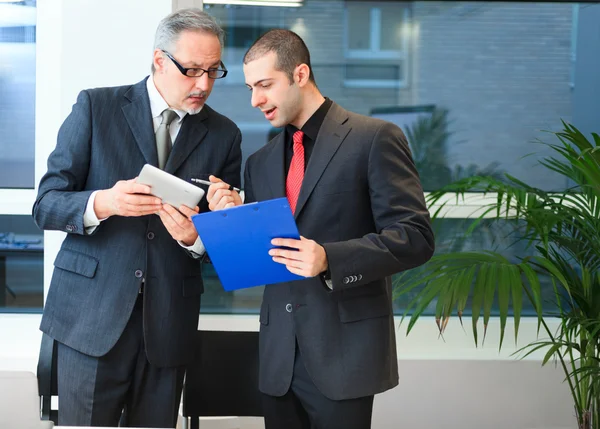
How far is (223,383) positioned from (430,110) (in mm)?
2152

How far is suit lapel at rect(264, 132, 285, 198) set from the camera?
7.89 ft

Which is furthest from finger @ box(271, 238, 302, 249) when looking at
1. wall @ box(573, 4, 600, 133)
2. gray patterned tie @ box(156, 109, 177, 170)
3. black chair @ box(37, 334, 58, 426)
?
wall @ box(573, 4, 600, 133)

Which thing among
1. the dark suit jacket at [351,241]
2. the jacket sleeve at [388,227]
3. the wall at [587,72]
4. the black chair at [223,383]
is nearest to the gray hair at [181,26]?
the dark suit jacket at [351,241]

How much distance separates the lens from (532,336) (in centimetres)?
432

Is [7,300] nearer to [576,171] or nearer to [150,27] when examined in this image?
[150,27]

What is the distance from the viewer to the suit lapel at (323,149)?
233cm

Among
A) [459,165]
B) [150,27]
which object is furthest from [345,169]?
[459,165]

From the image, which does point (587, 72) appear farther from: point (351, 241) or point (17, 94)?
point (17, 94)

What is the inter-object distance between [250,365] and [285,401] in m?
0.47

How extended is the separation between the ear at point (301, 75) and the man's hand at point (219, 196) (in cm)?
40

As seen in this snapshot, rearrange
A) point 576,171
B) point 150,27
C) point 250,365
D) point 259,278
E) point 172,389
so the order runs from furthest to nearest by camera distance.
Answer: point 150,27 → point 576,171 → point 250,365 → point 172,389 → point 259,278

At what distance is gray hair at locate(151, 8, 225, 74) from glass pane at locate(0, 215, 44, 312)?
208cm

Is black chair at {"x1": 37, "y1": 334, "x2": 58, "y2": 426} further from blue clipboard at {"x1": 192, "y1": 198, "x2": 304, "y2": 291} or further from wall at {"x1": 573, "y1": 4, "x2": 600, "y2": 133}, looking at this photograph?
wall at {"x1": 573, "y1": 4, "x2": 600, "y2": 133}

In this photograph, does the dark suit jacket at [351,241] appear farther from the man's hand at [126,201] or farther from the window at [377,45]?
the window at [377,45]
